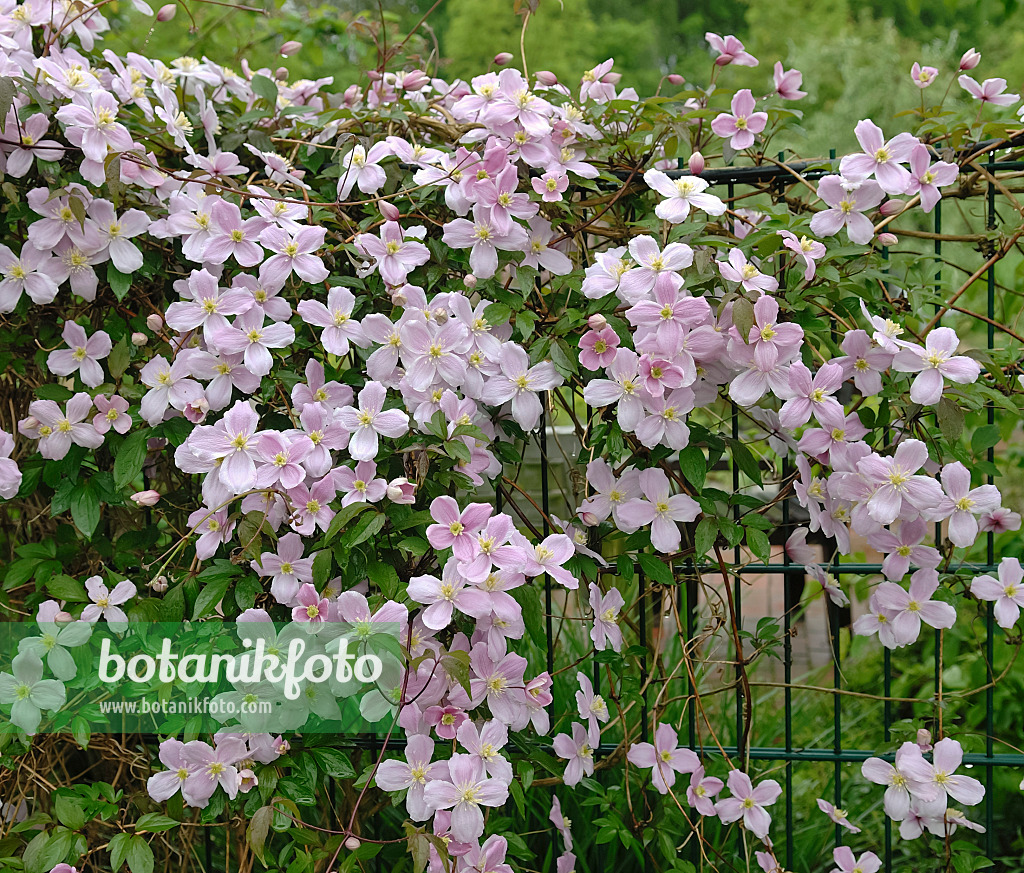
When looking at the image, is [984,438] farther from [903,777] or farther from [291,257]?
[291,257]

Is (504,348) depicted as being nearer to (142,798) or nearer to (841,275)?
(841,275)

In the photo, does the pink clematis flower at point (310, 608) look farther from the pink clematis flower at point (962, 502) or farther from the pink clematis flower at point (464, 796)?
the pink clematis flower at point (962, 502)

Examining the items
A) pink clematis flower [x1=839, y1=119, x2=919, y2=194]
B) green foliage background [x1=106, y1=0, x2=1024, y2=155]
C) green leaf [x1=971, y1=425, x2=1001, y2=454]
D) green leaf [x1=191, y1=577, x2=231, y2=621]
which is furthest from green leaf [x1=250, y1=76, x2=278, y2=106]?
green foliage background [x1=106, y1=0, x2=1024, y2=155]

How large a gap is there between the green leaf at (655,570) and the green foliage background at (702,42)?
236 cm

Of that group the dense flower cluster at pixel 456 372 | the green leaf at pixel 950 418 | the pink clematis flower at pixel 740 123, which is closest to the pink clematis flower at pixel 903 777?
the dense flower cluster at pixel 456 372

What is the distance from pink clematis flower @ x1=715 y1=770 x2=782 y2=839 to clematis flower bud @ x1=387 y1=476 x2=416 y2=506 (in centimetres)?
70

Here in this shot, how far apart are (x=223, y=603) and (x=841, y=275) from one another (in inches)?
40.1

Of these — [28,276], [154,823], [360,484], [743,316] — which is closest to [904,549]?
[743,316]

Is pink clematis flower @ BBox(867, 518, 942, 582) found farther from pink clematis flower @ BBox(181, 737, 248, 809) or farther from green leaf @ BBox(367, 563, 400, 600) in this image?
pink clematis flower @ BBox(181, 737, 248, 809)

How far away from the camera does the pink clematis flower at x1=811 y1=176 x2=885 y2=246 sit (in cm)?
130

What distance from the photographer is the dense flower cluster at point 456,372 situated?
1.17 metres

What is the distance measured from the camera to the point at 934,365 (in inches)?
46.7

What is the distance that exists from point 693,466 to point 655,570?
0.55ft

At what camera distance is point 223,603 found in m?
1.24
